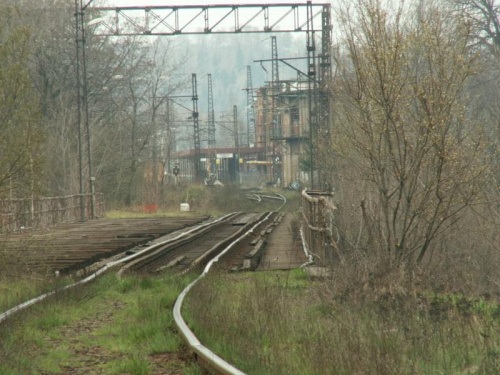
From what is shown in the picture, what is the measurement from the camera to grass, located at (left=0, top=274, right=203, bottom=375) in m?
8.07

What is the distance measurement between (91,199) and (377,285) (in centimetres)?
2942

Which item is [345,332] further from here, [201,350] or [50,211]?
[50,211]

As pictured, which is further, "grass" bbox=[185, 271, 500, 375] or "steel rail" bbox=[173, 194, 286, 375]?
"grass" bbox=[185, 271, 500, 375]

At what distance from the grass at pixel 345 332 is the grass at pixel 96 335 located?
48 centimetres

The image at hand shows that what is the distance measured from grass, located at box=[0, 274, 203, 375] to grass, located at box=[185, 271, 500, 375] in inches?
18.9

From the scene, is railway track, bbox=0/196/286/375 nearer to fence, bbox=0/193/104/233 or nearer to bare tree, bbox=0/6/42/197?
bare tree, bbox=0/6/42/197

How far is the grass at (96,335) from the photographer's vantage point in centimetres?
807

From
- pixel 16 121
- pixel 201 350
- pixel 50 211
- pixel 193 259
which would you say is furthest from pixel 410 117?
pixel 50 211

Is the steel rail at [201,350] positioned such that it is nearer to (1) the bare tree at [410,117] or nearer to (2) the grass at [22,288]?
(2) the grass at [22,288]

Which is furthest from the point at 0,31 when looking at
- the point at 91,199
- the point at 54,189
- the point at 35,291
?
the point at 54,189

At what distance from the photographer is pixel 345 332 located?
797cm

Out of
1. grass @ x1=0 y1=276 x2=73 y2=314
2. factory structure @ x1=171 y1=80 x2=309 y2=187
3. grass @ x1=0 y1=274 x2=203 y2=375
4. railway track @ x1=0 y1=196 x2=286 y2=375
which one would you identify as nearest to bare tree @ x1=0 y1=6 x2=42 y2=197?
grass @ x1=0 y1=276 x2=73 y2=314

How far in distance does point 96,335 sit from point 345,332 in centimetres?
356

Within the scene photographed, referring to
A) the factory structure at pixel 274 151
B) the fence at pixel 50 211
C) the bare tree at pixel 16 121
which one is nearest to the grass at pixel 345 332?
the bare tree at pixel 16 121
